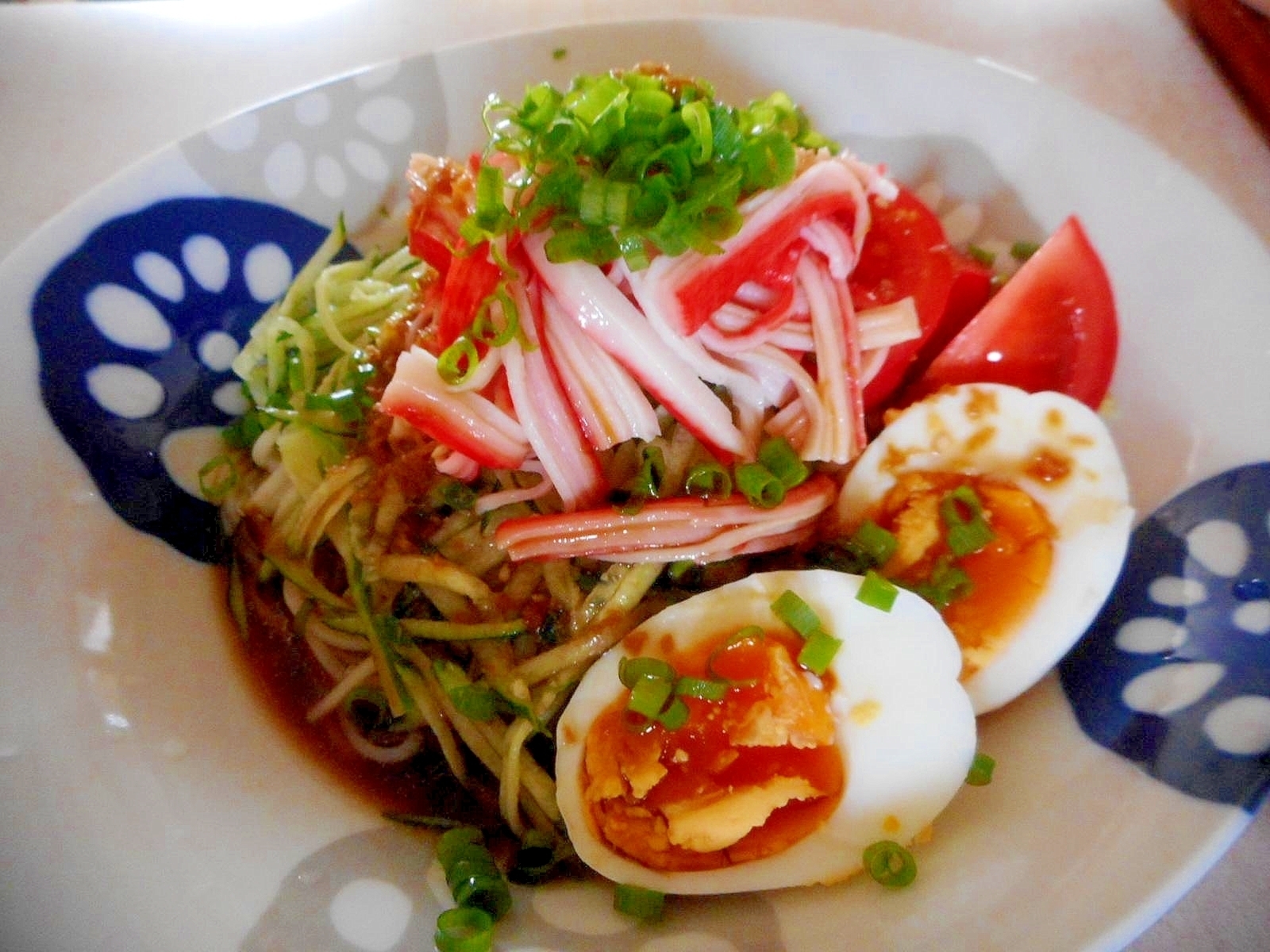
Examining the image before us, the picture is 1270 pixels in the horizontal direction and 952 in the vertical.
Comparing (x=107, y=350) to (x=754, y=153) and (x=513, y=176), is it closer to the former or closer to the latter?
(x=513, y=176)

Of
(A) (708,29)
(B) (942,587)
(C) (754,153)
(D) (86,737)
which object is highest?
(A) (708,29)

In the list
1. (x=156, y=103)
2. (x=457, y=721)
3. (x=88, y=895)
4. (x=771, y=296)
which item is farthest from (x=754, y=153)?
(x=156, y=103)

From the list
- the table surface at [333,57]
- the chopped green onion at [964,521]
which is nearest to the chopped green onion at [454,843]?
the chopped green onion at [964,521]

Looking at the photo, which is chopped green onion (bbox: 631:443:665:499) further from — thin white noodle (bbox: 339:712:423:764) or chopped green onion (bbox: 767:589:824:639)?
thin white noodle (bbox: 339:712:423:764)

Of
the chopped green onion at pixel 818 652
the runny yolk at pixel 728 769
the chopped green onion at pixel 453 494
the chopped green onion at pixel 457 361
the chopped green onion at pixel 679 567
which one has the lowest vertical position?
the runny yolk at pixel 728 769

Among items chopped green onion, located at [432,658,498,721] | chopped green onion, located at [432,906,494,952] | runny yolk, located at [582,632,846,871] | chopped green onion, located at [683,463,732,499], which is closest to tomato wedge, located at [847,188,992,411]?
chopped green onion, located at [683,463,732,499]

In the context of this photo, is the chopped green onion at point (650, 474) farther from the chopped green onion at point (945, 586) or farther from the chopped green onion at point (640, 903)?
the chopped green onion at point (640, 903)
